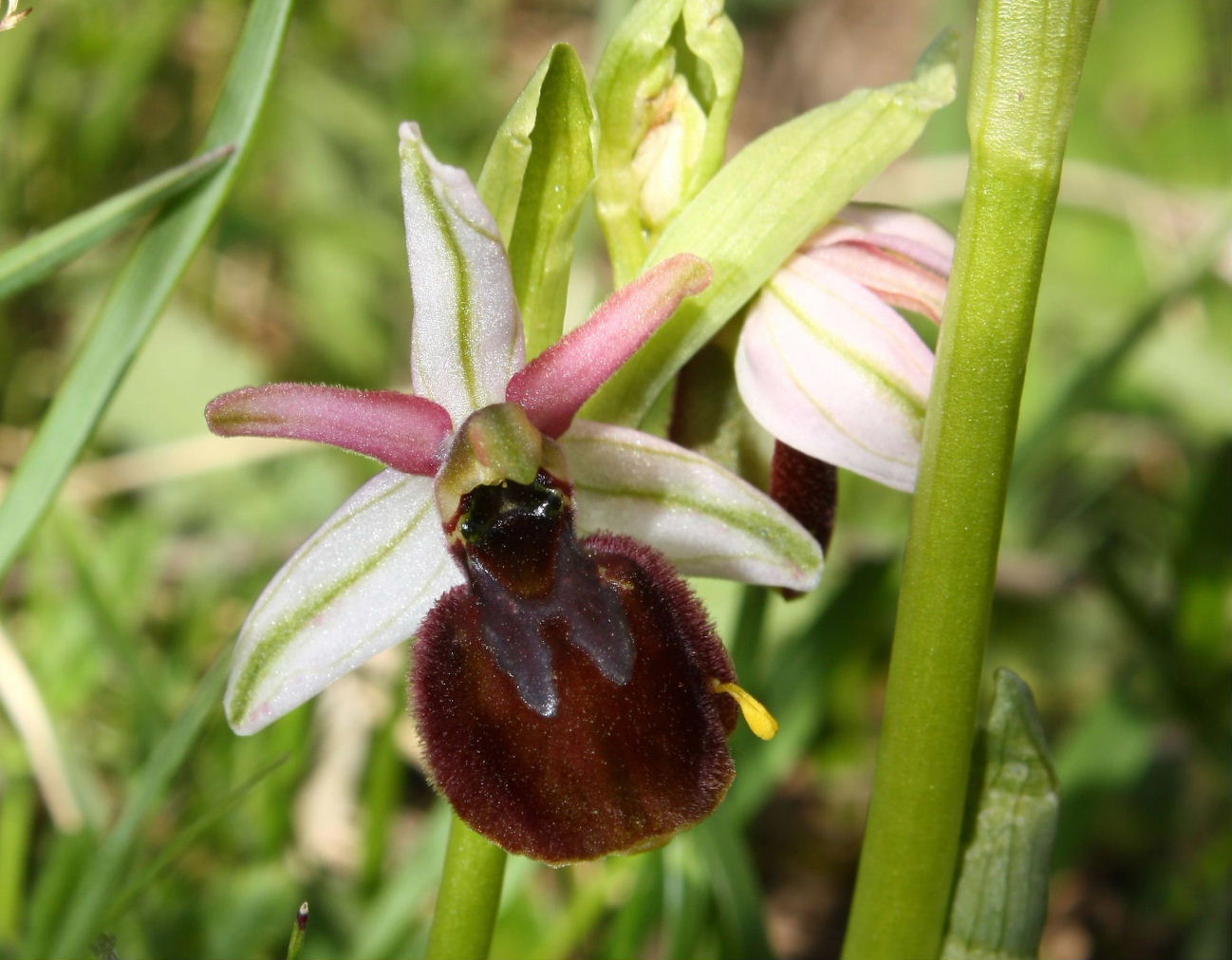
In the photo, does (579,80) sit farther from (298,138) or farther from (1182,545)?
(298,138)

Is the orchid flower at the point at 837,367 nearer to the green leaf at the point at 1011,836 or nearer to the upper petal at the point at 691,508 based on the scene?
the upper petal at the point at 691,508

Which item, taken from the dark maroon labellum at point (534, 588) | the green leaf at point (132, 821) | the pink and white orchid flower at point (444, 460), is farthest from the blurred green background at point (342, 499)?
the dark maroon labellum at point (534, 588)

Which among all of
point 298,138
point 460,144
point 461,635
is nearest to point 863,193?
point 460,144

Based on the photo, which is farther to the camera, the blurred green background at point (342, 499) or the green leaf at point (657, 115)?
the blurred green background at point (342, 499)

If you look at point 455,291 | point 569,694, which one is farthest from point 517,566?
point 455,291

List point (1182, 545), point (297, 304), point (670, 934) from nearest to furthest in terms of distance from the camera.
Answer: point (670, 934) → point (1182, 545) → point (297, 304)

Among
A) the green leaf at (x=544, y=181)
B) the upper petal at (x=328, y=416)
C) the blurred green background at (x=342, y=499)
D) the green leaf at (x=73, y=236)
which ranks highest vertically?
the green leaf at (x=544, y=181)

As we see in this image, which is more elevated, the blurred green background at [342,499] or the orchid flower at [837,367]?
the orchid flower at [837,367]
